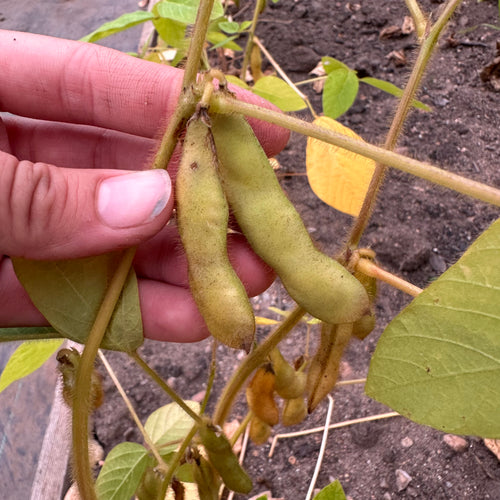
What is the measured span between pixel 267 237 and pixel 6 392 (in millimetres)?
1270

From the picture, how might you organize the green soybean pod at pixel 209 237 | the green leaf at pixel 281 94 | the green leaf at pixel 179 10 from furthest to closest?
the green leaf at pixel 281 94, the green leaf at pixel 179 10, the green soybean pod at pixel 209 237

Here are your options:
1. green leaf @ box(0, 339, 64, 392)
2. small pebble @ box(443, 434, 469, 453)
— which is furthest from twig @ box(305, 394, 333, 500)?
green leaf @ box(0, 339, 64, 392)

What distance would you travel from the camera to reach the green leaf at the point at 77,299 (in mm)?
711

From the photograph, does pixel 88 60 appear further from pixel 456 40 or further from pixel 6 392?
pixel 456 40

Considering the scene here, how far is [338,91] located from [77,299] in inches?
40.1

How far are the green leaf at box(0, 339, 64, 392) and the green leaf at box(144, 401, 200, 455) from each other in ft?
1.07

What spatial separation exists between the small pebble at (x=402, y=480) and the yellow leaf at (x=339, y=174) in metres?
0.67

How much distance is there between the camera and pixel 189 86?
0.66 meters

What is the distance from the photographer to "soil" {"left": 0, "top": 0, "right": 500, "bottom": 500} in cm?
137

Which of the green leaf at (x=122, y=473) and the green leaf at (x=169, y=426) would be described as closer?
the green leaf at (x=122, y=473)

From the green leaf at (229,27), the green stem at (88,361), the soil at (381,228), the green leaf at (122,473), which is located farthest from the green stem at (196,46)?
the green leaf at (229,27)

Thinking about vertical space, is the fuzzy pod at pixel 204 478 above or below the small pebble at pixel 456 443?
above

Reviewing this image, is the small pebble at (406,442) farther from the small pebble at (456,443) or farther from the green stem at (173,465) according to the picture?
the green stem at (173,465)

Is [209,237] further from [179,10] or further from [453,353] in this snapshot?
[179,10]
